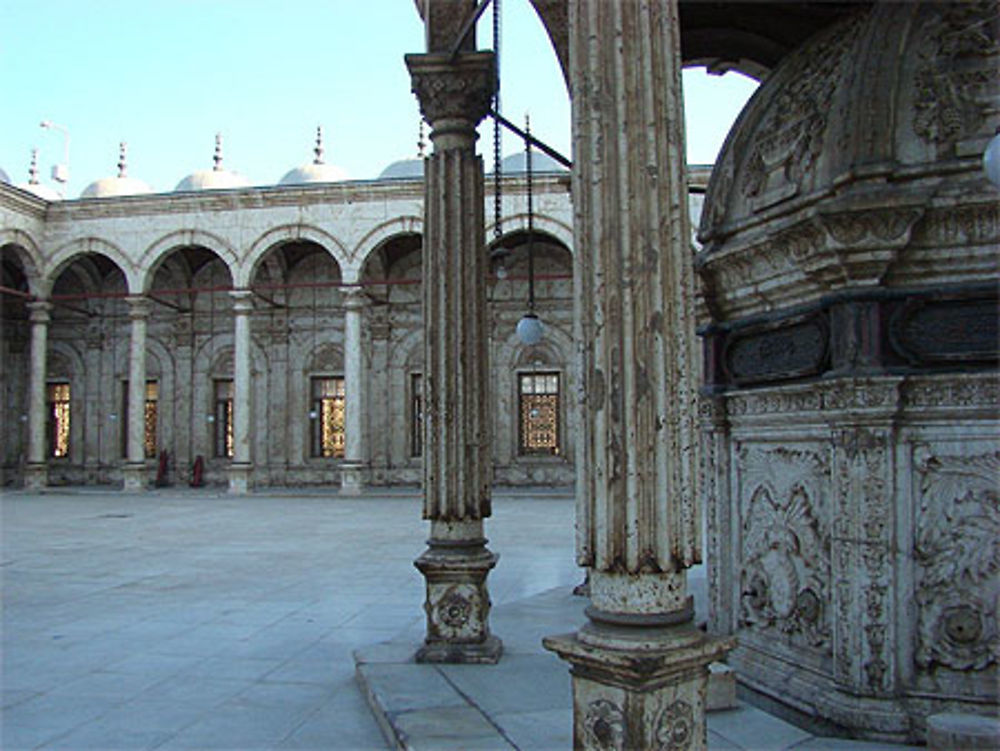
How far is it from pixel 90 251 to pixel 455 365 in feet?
68.7

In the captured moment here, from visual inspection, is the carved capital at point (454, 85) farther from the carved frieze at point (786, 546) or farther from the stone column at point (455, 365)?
the carved frieze at point (786, 546)

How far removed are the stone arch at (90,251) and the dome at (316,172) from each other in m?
6.80

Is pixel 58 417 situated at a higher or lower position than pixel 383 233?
lower

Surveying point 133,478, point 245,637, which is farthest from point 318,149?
point 245,637

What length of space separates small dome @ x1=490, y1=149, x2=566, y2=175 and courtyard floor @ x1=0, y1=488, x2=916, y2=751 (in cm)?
1318

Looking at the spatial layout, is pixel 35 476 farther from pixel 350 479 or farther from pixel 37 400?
pixel 350 479

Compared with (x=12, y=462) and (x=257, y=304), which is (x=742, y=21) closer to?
(x=257, y=304)

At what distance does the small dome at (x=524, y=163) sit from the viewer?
2364 centimetres

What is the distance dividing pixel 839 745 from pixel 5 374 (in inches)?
1057

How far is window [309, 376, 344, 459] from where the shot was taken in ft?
79.5

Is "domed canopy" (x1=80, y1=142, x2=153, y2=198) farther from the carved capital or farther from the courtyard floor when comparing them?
the carved capital

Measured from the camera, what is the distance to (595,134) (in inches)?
106

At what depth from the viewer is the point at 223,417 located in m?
24.8

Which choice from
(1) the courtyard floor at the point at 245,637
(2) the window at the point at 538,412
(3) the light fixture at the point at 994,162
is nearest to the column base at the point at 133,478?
(1) the courtyard floor at the point at 245,637
